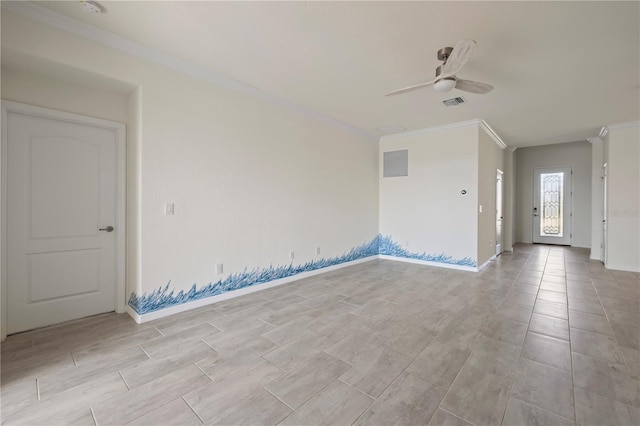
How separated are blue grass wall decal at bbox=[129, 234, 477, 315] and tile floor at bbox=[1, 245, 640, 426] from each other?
0.68 feet

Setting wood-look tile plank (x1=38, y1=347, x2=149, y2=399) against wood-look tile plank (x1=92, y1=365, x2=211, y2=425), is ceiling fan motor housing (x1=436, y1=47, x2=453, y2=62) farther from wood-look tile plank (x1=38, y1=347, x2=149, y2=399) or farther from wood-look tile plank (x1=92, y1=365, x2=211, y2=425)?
wood-look tile plank (x1=38, y1=347, x2=149, y2=399)

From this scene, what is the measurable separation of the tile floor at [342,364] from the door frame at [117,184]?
340mm

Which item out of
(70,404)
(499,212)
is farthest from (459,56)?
(499,212)

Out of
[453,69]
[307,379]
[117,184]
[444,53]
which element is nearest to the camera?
[307,379]

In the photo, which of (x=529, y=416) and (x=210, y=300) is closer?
(x=529, y=416)

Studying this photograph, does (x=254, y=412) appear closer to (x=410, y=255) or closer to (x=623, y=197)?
(x=410, y=255)

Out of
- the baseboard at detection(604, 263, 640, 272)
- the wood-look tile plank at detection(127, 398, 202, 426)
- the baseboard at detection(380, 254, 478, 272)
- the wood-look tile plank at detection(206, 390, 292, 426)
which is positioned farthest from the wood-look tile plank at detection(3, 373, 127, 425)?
the baseboard at detection(604, 263, 640, 272)

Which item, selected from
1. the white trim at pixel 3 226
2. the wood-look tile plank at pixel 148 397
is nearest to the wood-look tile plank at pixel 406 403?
the wood-look tile plank at pixel 148 397

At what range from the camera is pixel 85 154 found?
3080 millimetres

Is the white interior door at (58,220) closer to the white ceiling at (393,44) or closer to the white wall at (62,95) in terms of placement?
the white wall at (62,95)

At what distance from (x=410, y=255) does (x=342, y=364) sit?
4.34m

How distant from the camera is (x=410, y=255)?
617cm

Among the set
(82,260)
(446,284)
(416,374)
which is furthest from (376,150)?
(82,260)

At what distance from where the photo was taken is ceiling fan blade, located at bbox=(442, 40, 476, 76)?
224 cm
